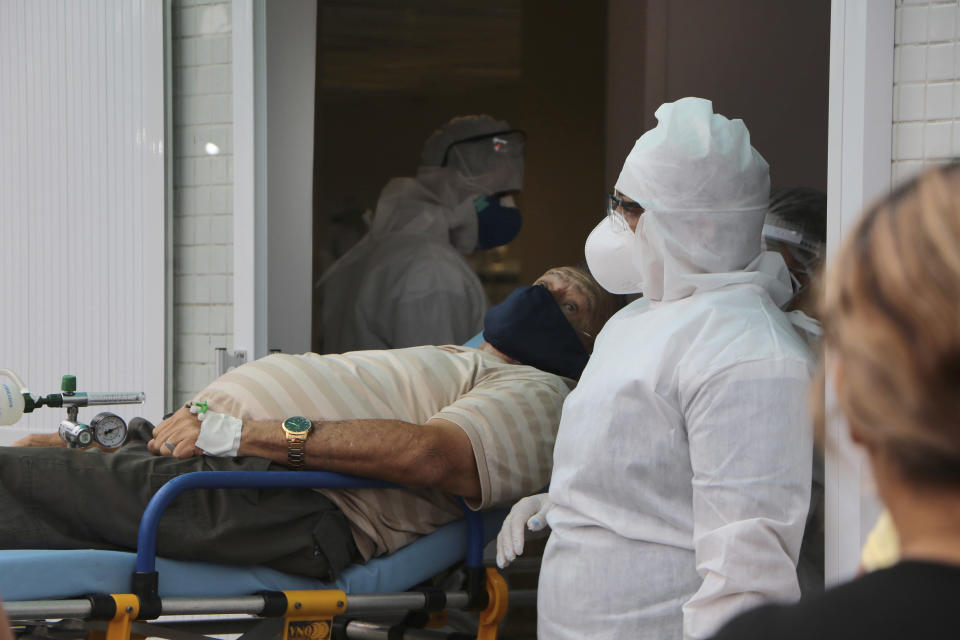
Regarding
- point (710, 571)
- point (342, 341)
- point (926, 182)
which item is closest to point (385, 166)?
point (342, 341)

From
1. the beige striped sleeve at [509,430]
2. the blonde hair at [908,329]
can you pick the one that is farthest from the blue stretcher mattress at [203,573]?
the blonde hair at [908,329]

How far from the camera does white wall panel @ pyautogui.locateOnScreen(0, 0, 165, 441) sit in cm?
356

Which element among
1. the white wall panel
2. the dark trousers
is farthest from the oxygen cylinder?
the white wall panel

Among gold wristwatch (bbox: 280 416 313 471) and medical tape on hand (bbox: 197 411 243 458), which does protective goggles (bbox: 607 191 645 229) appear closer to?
gold wristwatch (bbox: 280 416 313 471)

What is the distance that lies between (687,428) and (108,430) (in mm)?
1461

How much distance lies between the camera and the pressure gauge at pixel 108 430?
2596 millimetres

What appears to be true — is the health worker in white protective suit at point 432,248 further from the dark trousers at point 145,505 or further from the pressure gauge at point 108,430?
the dark trousers at point 145,505

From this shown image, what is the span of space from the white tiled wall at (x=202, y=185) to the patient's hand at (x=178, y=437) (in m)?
1.04

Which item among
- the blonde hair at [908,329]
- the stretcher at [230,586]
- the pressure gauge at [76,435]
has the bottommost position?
the stretcher at [230,586]

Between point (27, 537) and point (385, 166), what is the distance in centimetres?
345

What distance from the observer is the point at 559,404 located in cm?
276

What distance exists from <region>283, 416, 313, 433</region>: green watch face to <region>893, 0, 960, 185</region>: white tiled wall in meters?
1.36

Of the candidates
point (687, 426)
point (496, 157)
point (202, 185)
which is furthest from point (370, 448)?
point (496, 157)

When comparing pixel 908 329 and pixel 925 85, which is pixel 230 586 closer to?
pixel 925 85
